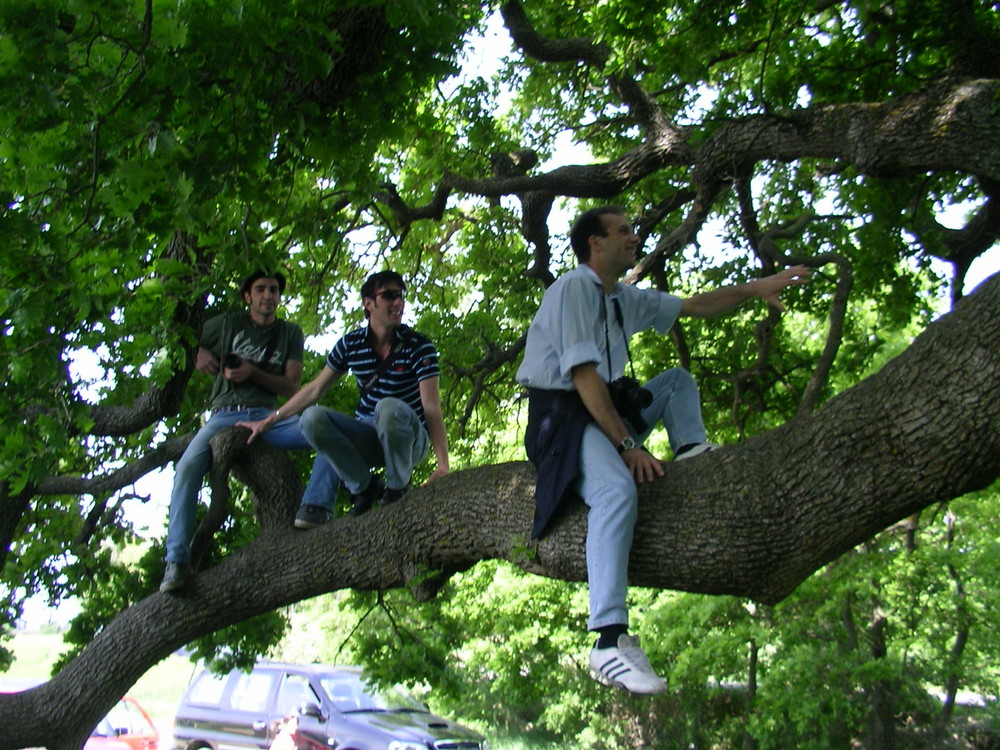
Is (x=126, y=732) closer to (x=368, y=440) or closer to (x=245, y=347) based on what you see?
(x=245, y=347)

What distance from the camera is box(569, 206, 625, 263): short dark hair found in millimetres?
4469

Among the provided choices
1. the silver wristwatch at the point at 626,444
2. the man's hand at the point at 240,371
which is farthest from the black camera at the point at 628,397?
the man's hand at the point at 240,371

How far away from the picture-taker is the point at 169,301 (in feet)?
15.8

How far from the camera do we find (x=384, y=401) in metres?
5.45

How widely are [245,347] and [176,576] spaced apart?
4.77ft

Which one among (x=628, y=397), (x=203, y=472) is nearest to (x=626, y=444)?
(x=628, y=397)

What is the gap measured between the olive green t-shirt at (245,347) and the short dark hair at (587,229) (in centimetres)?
Answer: 237

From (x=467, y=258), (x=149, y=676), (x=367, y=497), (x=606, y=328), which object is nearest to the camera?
(x=606, y=328)

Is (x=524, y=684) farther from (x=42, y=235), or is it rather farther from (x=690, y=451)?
(x=42, y=235)

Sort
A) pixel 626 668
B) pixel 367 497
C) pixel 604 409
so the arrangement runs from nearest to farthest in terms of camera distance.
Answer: pixel 626 668
pixel 604 409
pixel 367 497

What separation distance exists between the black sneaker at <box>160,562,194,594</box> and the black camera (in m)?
3.19

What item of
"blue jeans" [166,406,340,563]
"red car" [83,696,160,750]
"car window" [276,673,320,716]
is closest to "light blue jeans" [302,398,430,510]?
"blue jeans" [166,406,340,563]

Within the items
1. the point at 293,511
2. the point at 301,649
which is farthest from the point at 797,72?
the point at 301,649

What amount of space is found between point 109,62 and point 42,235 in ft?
2.27
